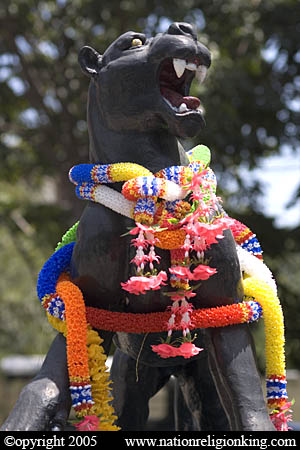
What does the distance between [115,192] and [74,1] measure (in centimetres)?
613

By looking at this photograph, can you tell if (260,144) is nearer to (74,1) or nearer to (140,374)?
(74,1)

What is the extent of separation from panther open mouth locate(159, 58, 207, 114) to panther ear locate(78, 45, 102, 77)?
0.89 feet

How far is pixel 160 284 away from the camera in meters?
2.10

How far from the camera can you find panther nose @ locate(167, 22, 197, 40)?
7.14 ft

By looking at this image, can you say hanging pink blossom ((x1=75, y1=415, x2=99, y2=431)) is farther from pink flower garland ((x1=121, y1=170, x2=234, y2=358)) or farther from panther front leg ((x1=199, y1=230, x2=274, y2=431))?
panther front leg ((x1=199, y1=230, x2=274, y2=431))

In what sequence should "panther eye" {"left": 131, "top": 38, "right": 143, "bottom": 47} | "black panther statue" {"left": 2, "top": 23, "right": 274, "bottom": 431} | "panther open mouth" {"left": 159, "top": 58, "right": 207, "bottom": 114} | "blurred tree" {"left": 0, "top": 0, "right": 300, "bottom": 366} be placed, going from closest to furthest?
"black panther statue" {"left": 2, "top": 23, "right": 274, "bottom": 431} < "panther open mouth" {"left": 159, "top": 58, "right": 207, "bottom": 114} < "panther eye" {"left": 131, "top": 38, "right": 143, "bottom": 47} < "blurred tree" {"left": 0, "top": 0, "right": 300, "bottom": 366}

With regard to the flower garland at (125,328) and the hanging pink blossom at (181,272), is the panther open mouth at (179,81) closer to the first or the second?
the hanging pink blossom at (181,272)

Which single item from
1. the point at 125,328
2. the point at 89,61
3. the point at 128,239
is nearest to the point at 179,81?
the point at 89,61

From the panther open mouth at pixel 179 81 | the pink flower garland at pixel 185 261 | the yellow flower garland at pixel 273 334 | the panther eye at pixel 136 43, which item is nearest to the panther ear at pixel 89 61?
the panther eye at pixel 136 43

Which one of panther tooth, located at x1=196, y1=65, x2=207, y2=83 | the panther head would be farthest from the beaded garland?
panther tooth, located at x1=196, y1=65, x2=207, y2=83

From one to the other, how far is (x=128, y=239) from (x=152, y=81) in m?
0.57

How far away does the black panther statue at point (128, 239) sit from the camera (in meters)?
2.06

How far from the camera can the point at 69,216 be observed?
24.4ft

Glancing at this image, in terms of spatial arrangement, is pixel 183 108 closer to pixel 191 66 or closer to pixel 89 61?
pixel 191 66
